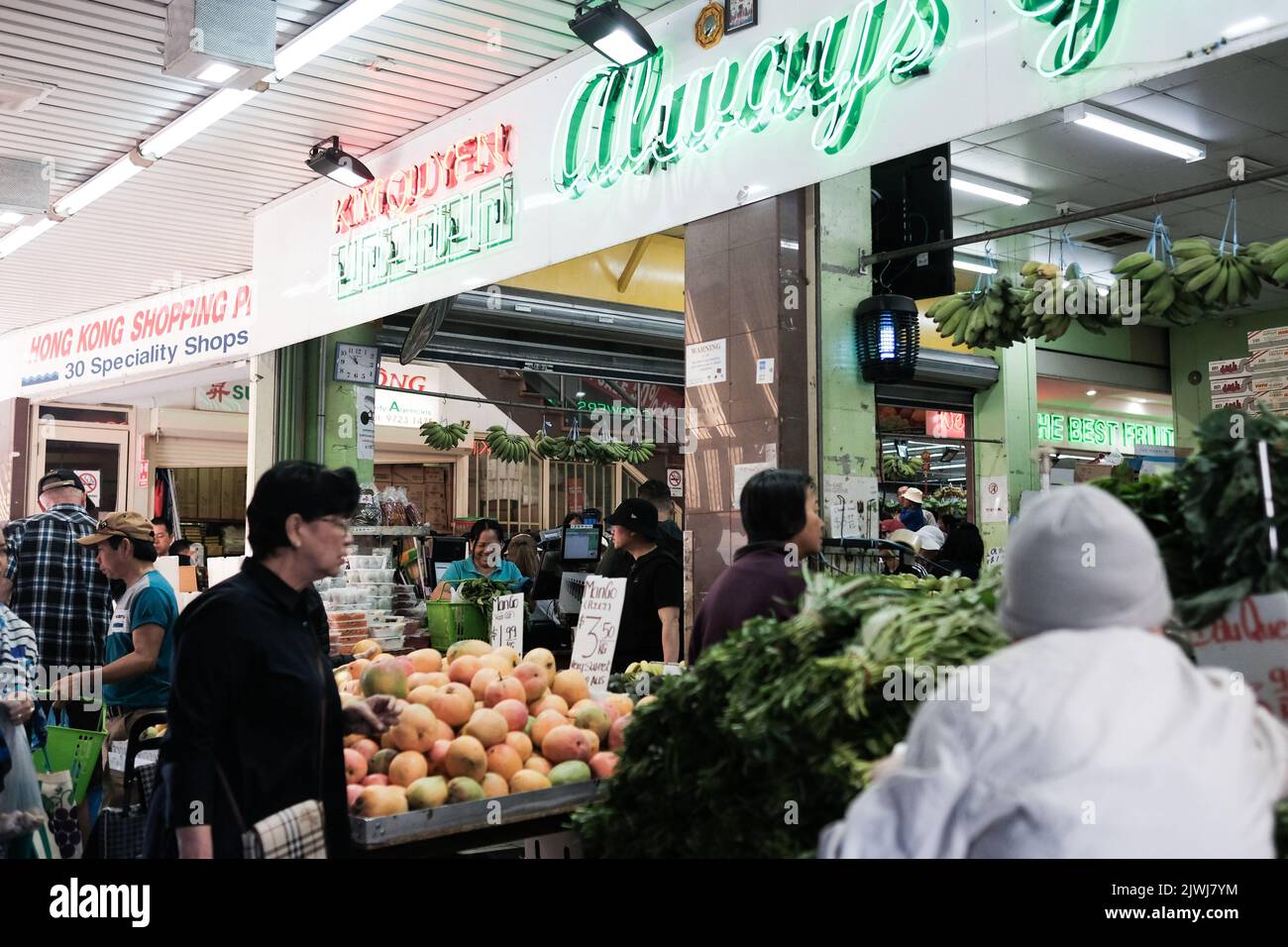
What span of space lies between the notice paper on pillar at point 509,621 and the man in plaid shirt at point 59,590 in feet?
7.61

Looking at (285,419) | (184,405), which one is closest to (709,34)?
(285,419)

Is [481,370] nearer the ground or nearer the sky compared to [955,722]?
nearer the sky

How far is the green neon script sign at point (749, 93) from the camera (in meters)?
4.88

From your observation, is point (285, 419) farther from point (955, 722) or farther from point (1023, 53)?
point (955, 722)

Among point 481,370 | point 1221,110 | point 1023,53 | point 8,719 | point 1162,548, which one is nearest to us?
point 1162,548

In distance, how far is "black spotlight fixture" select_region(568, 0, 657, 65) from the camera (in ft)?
19.0

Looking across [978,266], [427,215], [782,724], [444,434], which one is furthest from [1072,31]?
[978,266]

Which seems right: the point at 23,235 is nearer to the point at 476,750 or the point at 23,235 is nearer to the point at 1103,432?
the point at 476,750

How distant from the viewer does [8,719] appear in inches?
158

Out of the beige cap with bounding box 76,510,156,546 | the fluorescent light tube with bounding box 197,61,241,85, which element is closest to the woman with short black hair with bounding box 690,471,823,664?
the beige cap with bounding box 76,510,156,546

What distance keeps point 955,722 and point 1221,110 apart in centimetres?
920

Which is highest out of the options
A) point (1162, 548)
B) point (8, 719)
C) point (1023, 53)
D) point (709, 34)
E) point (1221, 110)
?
point (1221, 110)

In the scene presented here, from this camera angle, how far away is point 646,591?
225 inches

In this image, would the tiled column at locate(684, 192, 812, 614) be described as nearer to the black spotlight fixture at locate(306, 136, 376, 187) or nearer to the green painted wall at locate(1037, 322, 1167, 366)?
the black spotlight fixture at locate(306, 136, 376, 187)
